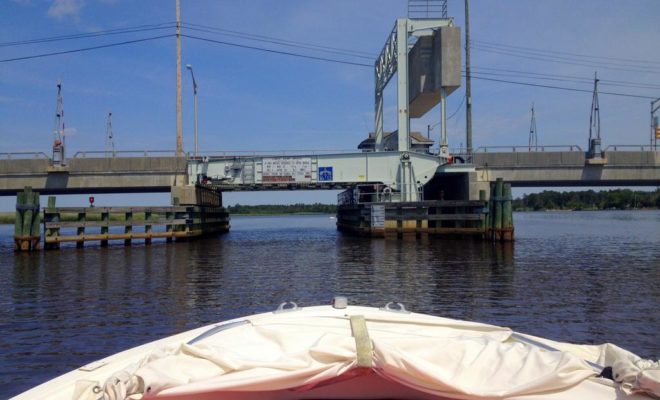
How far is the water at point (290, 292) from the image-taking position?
27.2 feet

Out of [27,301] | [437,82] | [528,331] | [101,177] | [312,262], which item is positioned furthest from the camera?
[101,177]

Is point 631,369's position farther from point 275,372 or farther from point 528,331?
point 528,331

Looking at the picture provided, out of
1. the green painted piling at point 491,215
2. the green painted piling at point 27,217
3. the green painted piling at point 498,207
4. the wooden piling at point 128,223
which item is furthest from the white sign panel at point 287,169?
the green painted piling at point 27,217

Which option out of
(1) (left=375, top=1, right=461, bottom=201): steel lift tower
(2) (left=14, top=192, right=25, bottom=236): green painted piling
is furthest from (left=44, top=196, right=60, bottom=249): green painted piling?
(1) (left=375, top=1, right=461, bottom=201): steel lift tower

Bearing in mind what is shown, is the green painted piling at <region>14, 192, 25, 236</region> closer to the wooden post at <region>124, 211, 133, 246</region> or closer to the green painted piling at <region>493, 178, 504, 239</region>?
the wooden post at <region>124, 211, 133, 246</region>

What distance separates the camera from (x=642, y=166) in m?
35.4

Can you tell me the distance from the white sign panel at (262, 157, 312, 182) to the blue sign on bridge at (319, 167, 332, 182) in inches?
28.2

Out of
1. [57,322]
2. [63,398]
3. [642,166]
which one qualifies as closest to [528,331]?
[63,398]

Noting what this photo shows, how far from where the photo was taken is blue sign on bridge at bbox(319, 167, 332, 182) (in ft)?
115

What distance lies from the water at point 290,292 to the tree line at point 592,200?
13723 cm

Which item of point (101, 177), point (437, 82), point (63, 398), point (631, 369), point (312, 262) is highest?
point (437, 82)

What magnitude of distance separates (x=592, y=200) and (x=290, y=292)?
161 meters

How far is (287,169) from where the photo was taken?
1385 inches

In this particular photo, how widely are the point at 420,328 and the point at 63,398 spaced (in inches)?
98.9
